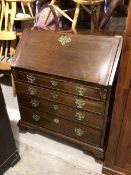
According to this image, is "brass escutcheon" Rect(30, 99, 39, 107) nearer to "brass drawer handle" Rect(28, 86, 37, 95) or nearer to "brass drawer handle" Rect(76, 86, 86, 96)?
"brass drawer handle" Rect(28, 86, 37, 95)

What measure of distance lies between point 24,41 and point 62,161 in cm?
99

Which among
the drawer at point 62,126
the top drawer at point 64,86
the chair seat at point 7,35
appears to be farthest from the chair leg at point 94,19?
the chair seat at point 7,35

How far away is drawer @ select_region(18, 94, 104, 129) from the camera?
4.50 feet

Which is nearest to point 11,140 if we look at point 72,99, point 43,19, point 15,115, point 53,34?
point 72,99

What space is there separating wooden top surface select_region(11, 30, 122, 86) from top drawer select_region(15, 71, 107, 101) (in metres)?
0.06

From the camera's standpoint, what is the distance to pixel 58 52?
136cm

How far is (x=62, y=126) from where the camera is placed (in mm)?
1568

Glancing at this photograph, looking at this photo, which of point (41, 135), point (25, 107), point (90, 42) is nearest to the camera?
point (90, 42)

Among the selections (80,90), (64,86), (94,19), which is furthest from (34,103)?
(94,19)

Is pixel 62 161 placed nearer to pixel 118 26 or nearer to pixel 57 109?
pixel 57 109

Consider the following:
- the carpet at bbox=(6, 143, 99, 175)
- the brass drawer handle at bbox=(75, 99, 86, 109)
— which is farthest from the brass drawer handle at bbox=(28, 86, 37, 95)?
the carpet at bbox=(6, 143, 99, 175)

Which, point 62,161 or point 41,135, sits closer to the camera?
point 62,161

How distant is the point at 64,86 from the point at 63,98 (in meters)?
0.10

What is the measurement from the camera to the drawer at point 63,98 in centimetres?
131
